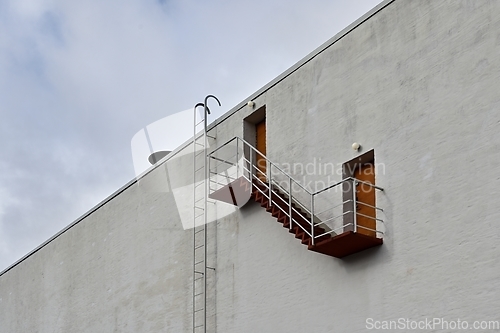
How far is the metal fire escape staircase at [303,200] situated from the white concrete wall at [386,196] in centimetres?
37

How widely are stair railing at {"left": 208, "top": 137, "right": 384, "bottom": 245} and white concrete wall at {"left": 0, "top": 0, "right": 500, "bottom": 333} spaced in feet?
1.38

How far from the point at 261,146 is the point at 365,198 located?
173 inches

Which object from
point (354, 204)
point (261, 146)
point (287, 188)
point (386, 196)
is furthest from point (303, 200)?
point (261, 146)

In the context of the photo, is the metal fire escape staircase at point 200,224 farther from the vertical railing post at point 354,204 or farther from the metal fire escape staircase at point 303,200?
the vertical railing post at point 354,204

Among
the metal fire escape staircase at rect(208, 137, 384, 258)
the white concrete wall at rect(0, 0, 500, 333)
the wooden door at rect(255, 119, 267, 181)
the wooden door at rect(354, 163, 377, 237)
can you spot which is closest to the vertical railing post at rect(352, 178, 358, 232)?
the metal fire escape staircase at rect(208, 137, 384, 258)

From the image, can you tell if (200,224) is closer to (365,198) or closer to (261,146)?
(261,146)

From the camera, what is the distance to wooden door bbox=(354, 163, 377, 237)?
15461 millimetres

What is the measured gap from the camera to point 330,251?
15.2 meters

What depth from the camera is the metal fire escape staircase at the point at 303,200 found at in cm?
1497

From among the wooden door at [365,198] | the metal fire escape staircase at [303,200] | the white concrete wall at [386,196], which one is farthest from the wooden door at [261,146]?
the wooden door at [365,198]

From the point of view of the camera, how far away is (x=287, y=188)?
17.7 metres

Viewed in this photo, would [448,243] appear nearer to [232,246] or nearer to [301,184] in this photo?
[301,184]

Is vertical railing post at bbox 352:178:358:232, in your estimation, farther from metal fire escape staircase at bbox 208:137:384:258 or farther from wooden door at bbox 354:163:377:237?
wooden door at bbox 354:163:377:237

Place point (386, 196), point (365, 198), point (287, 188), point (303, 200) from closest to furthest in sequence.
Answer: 1. point (386, 196)
2. point (365, 198)
3. point (303, 200)
4. point (287, 188)
